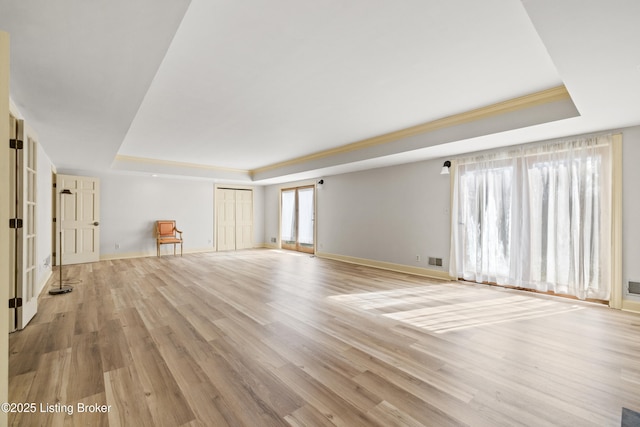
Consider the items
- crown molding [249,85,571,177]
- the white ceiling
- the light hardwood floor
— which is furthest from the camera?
crown molding [249,85,571,177]

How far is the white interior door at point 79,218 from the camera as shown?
6301 mm

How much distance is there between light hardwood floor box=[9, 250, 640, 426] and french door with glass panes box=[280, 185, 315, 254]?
4.31m

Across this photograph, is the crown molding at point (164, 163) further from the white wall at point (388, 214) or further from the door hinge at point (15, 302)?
the door hinge at point (15, 302)

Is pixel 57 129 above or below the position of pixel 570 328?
above

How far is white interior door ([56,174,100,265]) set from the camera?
20.7 ft

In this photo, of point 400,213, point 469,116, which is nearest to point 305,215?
point 400,213

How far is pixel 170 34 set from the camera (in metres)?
1.72

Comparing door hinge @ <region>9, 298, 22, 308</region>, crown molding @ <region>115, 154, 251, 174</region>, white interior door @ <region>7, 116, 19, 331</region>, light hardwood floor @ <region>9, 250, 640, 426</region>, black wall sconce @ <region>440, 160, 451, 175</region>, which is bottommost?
light hardwood floor @ <region>9, 250, 640, 426</region>

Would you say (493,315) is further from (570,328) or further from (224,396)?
(224,396)

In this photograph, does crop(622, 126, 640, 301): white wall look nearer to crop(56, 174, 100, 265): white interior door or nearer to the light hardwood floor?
the light hardwood floor

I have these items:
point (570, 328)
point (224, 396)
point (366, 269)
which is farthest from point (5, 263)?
point (366, 269)

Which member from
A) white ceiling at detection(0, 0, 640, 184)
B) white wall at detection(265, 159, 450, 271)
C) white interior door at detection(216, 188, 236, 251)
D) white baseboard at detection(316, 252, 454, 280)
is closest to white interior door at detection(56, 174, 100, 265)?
white ceiling at detection(0, 0, 640, 184)

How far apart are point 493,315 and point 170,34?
3943 millimetres

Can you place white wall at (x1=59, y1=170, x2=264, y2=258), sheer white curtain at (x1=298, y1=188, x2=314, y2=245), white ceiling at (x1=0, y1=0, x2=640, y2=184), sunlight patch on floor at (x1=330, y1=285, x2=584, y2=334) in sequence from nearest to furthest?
white ceiling at (x1=0, y1=0, x2=640, y2=184)
sunlight patch on floor at (x1=330, y1=285, x2=584, y2=334)
white wall at (x1=59, y1=170, x2=264, y2=258)
sheer white curtain at (x1=298, y1=188, x2=314, y2=245)
